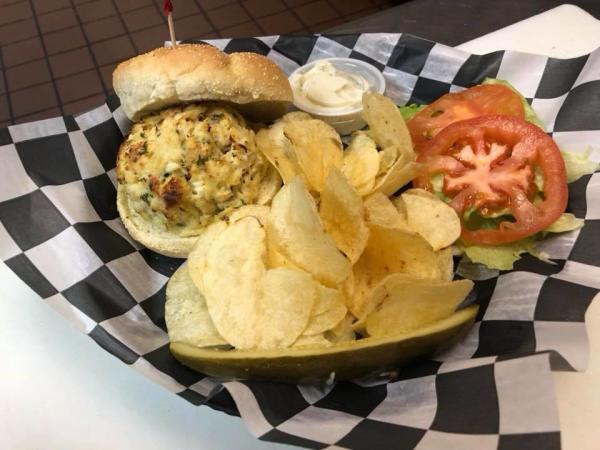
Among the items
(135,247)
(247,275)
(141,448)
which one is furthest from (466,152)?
(141,448)

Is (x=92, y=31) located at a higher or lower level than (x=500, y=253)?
lower

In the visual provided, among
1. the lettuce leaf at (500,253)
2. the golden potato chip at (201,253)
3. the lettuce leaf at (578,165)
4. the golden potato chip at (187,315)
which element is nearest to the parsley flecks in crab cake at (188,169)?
the golden potato chip at (201,253)

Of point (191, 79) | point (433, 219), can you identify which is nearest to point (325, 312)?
point (433, 219)

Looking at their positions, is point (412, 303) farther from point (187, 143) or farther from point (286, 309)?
point (187, 143)

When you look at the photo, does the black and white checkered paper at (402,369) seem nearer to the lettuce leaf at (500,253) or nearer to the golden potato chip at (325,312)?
the lettuce leaf at (500,253)

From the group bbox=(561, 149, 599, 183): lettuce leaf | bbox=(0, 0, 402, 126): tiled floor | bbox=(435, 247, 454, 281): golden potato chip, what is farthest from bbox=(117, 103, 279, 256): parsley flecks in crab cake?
bbox=(0, 0, 402, 126): tiled floor

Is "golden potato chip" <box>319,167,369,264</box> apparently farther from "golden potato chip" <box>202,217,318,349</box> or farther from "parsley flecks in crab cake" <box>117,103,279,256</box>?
"parsley flecks in crab cake" <box>117,103,279,256</box>
